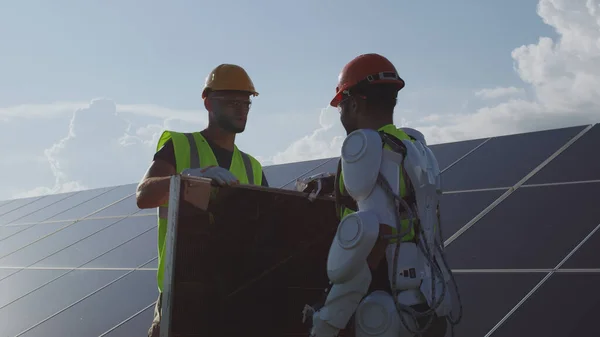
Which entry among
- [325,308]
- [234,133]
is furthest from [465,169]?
[325,308]

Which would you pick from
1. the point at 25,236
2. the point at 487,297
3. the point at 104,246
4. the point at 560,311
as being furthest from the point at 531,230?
the point at 25,236

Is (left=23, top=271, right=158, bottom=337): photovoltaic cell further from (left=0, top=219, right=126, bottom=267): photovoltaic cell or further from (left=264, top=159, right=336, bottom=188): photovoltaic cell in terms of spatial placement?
(left=0, top=219, right=126, bottom=267): photovoltaic cell

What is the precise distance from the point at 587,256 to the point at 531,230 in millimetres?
694

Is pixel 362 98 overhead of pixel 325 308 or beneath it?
overhead

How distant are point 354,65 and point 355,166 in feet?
2.30

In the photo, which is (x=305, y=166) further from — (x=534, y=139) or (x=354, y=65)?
(x=354, y=65)

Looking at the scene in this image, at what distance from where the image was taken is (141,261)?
898cm

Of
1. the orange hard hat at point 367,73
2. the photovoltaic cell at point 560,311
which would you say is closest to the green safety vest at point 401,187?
the orange hard hat at point 367,73

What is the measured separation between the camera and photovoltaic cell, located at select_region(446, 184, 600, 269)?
557 centimetres

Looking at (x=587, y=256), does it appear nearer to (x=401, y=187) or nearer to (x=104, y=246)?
(x=401, y=187)

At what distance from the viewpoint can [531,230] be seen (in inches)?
233

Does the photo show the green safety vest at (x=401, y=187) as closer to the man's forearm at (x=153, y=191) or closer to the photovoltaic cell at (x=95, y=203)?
the man's forearm at (x=153, y=191)

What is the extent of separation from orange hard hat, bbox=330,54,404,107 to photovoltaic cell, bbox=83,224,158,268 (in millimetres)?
5591

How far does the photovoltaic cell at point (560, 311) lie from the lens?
4.66 metres
